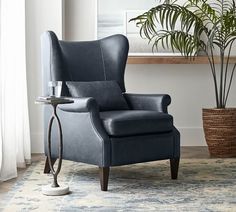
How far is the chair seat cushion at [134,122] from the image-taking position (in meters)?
3.79

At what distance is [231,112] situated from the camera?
17.0 feet

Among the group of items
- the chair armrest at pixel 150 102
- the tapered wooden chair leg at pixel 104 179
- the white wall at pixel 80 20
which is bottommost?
the tapered wooden chair leg at pixel 104 179

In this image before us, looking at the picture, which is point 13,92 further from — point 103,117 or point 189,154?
point 189,154

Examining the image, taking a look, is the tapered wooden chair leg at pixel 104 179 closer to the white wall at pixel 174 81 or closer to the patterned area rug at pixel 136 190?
the patterned area rug at pixel 136 190

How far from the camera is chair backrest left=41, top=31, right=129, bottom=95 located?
4355 mm

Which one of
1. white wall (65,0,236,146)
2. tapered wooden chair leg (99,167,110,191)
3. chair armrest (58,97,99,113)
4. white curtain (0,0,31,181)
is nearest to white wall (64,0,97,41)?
white wall (65,0,236,146)

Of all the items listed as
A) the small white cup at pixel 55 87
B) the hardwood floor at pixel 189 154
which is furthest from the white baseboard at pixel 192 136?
the small white cup at pixel 55 87

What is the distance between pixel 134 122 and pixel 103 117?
0.21 metres

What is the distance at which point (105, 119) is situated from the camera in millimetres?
3834

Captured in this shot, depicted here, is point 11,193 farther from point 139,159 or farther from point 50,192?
point 139,159

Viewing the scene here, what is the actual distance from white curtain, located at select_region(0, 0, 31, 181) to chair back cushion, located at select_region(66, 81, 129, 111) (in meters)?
0.51

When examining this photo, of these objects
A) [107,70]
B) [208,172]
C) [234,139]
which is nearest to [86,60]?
[107,70]

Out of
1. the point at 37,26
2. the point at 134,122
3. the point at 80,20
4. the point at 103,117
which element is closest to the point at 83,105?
the point at 103,117

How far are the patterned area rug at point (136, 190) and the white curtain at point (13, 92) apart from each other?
168 millimetres
